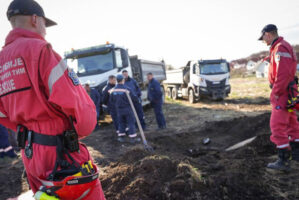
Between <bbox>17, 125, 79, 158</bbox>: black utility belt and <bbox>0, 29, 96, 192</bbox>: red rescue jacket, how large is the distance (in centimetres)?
3

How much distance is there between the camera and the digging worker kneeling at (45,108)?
1.36 metres

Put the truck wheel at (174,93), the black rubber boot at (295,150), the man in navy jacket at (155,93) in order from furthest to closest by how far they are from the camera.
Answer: the truck wheel at (174,93), the man in navy jacket at (155,93), the black rubber boot at (295,150)

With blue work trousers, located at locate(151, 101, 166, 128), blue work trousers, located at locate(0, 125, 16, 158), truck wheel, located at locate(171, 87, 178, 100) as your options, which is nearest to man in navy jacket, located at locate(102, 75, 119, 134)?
blue work trousers, located at locate(151, 101, 166, 128)

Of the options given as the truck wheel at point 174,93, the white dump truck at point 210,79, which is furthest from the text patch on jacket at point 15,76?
the truck wheel at point 174,93

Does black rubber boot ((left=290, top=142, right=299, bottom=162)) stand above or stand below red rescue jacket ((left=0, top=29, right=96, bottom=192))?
below

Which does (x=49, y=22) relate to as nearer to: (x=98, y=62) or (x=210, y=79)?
(x=98, y=62)

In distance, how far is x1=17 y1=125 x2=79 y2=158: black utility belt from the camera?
4.73 feet

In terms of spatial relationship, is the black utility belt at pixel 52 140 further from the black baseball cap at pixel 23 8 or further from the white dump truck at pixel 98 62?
the white dump truck at pixel 98 62

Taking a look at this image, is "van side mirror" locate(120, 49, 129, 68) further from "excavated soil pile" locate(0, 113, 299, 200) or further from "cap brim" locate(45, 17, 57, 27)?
"cap brim" locate(45, 17, 57, 27)

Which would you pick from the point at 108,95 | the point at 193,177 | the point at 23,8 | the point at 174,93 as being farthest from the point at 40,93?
the point at 174,93

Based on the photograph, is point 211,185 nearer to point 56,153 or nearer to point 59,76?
point 56,153

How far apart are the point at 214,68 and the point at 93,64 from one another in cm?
768

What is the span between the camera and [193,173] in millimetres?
2951

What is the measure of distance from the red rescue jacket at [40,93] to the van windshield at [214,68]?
40.0 ft
